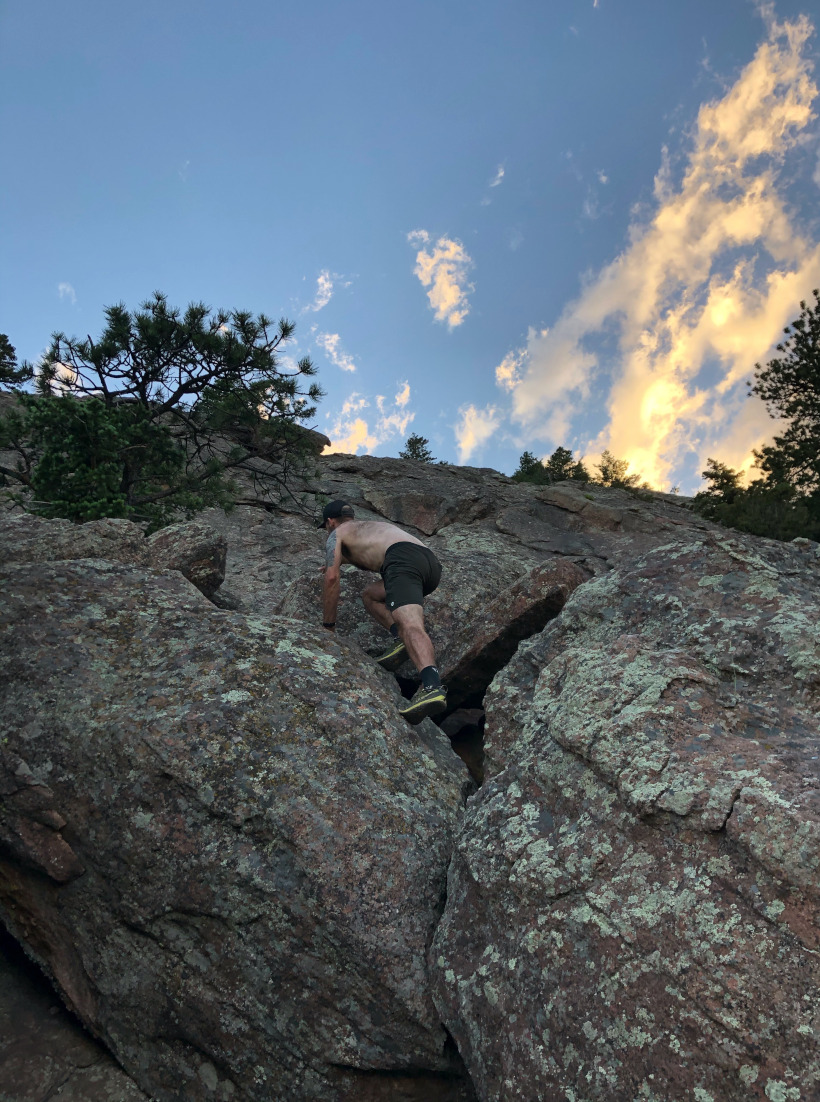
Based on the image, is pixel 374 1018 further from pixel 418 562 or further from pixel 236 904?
pixel 418 562

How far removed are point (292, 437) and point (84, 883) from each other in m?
14.4

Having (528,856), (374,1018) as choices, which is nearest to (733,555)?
(528,856)

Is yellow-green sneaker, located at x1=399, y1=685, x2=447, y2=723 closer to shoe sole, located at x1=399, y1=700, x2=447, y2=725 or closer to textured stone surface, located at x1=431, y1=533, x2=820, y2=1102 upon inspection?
shoe sole, located at x1=399, y1=700, x2=447, y2=725

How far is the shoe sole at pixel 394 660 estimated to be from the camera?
694 cm

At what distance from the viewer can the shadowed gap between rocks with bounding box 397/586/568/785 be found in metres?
7.01

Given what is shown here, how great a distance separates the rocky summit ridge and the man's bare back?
1695mm

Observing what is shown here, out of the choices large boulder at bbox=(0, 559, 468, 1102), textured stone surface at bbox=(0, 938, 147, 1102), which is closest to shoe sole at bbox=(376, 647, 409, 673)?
large boulder at bbox=(0, 559, 468, 1102)

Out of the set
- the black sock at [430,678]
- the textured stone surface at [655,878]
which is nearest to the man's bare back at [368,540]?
the black sock at [430,678]

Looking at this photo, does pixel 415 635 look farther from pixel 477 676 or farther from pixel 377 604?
pixel 377 604

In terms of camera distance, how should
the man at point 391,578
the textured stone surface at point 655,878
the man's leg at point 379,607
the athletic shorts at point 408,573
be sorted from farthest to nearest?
1. the man's leg at point 379,607
2. the athletic shorts at point 408,573
3. the man at point 391,578
4. the textured stone surface at point 655,878

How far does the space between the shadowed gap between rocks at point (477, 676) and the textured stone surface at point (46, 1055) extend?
3.90m

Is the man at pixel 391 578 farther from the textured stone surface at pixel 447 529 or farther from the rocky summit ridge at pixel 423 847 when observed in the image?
the textured stone surface at pixel 447 529

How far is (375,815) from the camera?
446cm

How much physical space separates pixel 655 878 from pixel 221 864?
8.85ft
